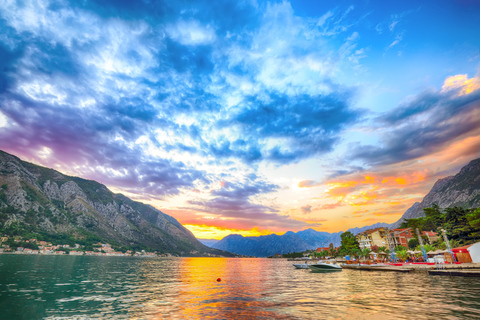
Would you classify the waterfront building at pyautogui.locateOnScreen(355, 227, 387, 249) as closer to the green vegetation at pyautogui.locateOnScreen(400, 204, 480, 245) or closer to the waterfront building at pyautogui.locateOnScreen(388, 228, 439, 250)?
the waterfront building at pyautogui.locateOnScreen(388, 228, 439, 250)

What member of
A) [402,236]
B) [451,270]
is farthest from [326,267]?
[402,236]

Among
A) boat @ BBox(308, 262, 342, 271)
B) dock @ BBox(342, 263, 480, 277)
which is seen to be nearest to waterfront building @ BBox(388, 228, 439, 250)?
boat @ BBox(308, 262, 342, 271)

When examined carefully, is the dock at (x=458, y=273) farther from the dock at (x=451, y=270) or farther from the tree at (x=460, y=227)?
the tree at (x=460, y=227)

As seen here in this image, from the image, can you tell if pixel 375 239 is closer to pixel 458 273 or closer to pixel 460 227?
pixel 460 227

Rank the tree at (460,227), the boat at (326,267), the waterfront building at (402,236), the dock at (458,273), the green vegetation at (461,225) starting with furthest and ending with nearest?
the waterfront building at (402,236) → the tree at (460,227) → the boat at (326,267) → the green vegetation at (461,225) → the dock at (458,273)

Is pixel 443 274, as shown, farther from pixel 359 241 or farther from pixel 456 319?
pixel 359 241

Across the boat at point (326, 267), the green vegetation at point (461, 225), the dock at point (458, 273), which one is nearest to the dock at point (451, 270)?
the dock at point (458, 273)

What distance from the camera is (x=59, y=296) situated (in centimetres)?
2502

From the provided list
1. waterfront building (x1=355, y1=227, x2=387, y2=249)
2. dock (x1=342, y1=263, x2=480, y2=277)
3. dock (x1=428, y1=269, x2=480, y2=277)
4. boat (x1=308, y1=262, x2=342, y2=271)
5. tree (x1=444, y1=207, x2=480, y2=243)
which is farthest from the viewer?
waterfront building (x1=355, y1=227, x2=387, y2=249)

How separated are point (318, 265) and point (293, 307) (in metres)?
76.7

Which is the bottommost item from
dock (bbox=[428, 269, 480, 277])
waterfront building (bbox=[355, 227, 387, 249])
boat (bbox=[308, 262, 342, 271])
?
boat (bbox=[308, 262, 342, 271])

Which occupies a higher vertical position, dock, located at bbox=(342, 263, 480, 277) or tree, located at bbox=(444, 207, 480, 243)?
tree, located at bbox=(444, 207, 480, 243)

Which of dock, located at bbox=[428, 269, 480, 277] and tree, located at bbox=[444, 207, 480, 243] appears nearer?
dock, located at bbox=[428, 269, 480, 277]

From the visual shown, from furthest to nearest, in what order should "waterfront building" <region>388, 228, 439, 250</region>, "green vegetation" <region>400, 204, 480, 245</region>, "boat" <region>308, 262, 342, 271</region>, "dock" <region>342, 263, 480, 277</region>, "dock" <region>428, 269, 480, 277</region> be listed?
"waterfront building" <region>388, 228, 439, 250</region>
"boat" <region>308, 262, 342, 271</region>
"green vegetation" <region>400, 204, 480, 245</region>
"dock" <region>342, 263, 480, 277</region>
"dock" <region>428, 269, 480, 277</region>
